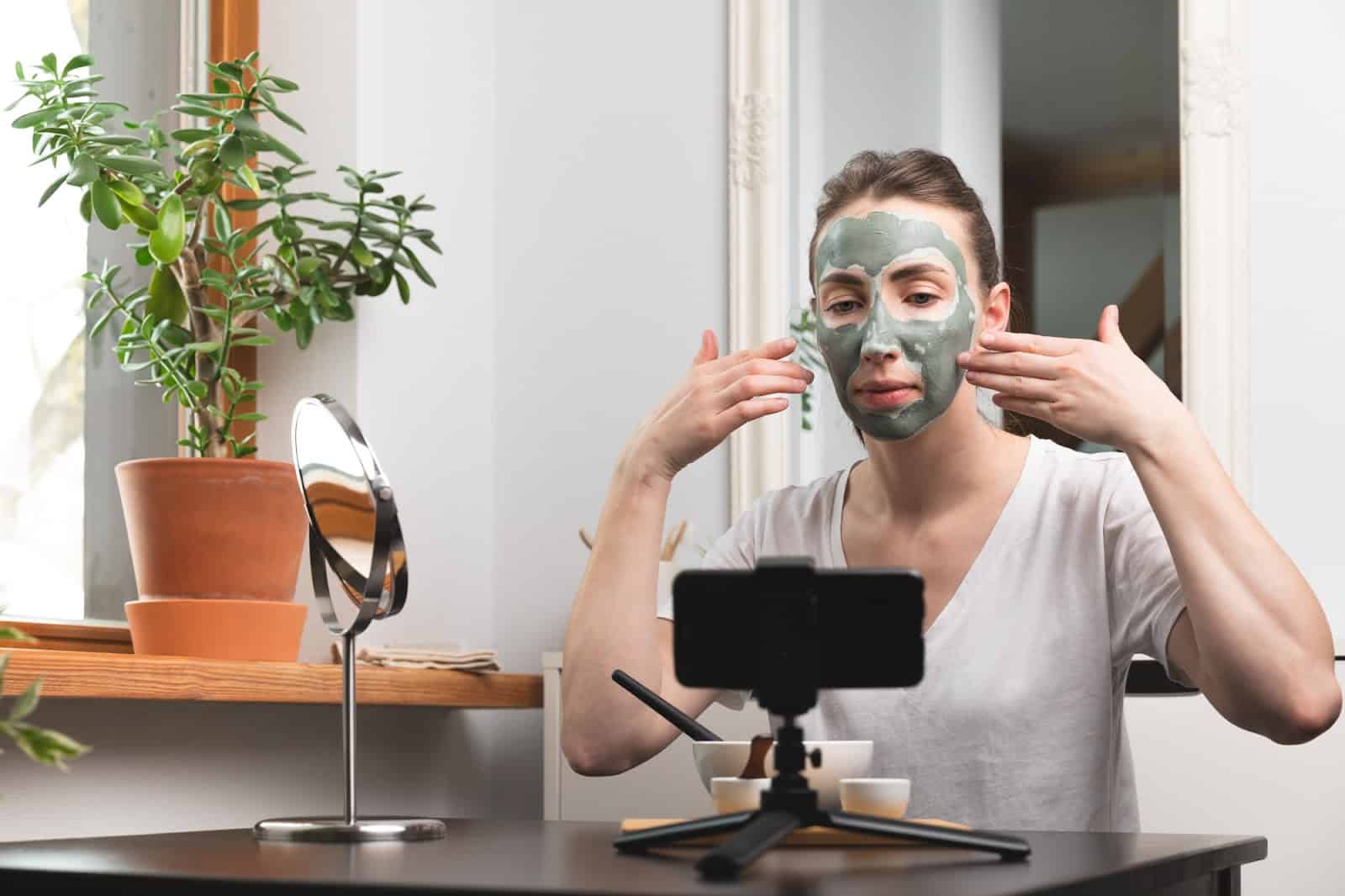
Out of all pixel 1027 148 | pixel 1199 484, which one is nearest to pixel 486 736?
pixel 1027 148

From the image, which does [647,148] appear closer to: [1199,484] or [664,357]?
[664,357]

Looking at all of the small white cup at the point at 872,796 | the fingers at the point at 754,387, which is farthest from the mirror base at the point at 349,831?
the fingers at the point at 754,387

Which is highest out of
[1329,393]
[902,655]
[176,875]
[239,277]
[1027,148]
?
[1027,148]

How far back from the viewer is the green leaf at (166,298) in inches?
84.1

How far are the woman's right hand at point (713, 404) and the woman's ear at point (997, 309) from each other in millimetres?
272

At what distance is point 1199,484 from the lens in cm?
135

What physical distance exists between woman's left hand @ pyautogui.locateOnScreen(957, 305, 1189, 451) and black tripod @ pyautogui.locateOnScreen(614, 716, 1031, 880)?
0.56 m

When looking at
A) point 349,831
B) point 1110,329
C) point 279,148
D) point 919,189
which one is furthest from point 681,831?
point 279,148

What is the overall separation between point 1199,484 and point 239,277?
4.51ft

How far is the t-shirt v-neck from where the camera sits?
1.56 meters

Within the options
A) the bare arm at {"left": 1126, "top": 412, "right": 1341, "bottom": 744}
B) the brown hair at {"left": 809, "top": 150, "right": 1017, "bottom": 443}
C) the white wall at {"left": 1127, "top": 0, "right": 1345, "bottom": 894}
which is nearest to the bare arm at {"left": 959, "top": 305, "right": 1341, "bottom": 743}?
the bare arm at {"left": 1126, "top": 412, "right": 1341, "bottom": 744}

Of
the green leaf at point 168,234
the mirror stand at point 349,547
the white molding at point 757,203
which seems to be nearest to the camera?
the mirror stand at point 349,547

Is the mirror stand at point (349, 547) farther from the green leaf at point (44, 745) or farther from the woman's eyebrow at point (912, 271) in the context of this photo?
the woman's eyebrow at point (912, 271)

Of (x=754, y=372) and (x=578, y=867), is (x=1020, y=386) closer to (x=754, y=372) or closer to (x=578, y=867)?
(x=754, y=372)
